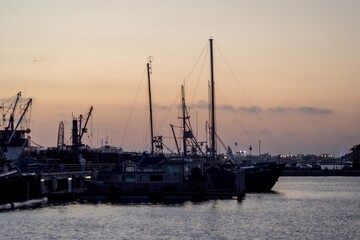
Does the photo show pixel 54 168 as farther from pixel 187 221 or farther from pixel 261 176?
pixel 187 221

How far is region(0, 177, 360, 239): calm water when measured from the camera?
206 feet

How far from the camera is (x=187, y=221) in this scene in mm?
72500

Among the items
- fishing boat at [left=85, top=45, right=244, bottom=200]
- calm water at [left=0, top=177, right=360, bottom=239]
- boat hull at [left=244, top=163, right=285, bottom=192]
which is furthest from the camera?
boat hull at [left=244, top=163, right=285, bottom=192]

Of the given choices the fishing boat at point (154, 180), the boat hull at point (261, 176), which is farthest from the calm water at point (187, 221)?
the boat hull at point (261, 176)

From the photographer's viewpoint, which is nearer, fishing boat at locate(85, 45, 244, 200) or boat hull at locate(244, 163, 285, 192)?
fishing boat at locate(85, 45, 244, 200)

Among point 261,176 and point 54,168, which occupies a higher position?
point 54,168

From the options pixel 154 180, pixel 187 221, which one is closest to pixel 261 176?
pixel 154 180

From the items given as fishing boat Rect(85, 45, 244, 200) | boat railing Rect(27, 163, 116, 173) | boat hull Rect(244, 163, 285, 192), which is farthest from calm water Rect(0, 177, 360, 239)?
boat hull Rect(244, 163, 285, 192)

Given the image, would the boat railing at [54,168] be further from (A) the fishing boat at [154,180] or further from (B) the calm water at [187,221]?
(B) the calm water at [187,221]

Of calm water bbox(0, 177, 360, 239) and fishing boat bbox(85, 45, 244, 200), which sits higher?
fishing boat bbox(85, 45, 244, 200)

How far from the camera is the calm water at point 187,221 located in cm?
6288

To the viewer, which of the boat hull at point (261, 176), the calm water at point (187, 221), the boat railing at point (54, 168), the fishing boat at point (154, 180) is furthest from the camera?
the boat hull at point (261, 176)

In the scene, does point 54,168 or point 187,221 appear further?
point 54,168

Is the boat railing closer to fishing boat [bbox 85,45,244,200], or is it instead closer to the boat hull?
fishing boat [bbox 85,45,244,200]
